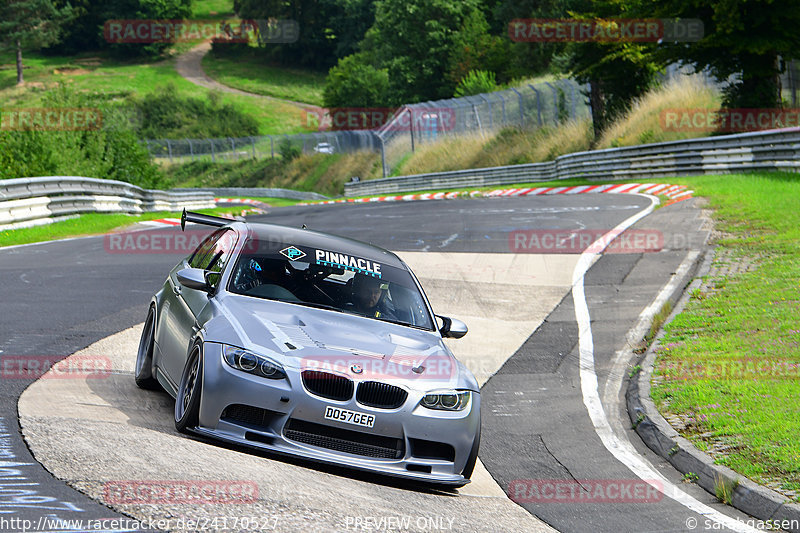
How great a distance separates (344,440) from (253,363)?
2.50ft

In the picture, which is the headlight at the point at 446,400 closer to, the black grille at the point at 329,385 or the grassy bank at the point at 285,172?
the black grille at the point at 329,385

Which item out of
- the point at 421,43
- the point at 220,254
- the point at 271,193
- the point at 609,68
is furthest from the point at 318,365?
the point at 421,43

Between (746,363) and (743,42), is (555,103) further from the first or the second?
(746,363)

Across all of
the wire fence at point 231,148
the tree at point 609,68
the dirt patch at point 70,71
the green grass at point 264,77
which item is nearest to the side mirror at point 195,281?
the tree at point 609,68

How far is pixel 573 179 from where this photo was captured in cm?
3741

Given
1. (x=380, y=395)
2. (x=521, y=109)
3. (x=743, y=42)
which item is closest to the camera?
(x=380, y=395)

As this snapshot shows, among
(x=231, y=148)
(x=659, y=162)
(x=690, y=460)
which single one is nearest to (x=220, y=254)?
(x=690, y=460)

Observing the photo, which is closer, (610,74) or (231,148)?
(610,74)

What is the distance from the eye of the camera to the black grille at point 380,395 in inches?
246

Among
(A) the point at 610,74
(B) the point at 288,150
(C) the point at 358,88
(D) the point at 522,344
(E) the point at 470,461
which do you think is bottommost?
(B) the point at 288,150

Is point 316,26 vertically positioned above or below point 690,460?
above

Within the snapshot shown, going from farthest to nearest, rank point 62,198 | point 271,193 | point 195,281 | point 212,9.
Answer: point 212,9
point 271,193
point 62,198
point 195,281

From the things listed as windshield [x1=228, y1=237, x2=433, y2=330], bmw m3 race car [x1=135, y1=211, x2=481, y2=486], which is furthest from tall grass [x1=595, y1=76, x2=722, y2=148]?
bmw m3 race car [x1=135, y1=211, x2=481, y2=486]

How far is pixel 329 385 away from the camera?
6.18m
